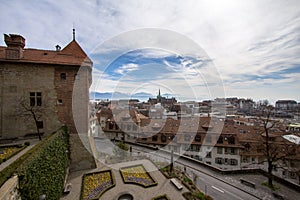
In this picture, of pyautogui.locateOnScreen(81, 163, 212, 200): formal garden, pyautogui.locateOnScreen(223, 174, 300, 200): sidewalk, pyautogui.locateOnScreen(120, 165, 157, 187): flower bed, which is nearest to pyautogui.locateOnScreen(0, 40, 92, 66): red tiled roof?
pyautogui.locateOnScreen(81, 163, 212, 200): formal garden

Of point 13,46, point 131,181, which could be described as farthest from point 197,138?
point 13,46

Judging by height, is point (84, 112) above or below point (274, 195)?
above

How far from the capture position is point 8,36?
10.1m

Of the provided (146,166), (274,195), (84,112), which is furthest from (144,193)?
(274,195)

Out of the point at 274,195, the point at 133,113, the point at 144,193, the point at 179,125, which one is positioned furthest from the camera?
the point at 133,113

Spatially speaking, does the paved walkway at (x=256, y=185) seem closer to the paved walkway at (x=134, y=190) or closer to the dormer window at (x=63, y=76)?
the paved walkway at (x=134, y=190)

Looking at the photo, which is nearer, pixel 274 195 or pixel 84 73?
pixel 274 195

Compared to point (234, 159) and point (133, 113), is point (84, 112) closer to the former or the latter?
point (133, 113)

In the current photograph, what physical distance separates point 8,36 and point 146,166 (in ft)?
44.4

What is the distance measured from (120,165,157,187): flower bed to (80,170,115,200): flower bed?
1.00 m

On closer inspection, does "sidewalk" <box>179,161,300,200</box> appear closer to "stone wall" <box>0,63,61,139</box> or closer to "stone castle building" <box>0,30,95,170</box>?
"stone castle building" <box>0,30,95,170</box>

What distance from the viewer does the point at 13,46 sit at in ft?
33.1

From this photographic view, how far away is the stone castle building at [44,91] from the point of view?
10336mm

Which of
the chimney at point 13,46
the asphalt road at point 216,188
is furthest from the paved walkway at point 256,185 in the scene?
the chimney at point 13,46
